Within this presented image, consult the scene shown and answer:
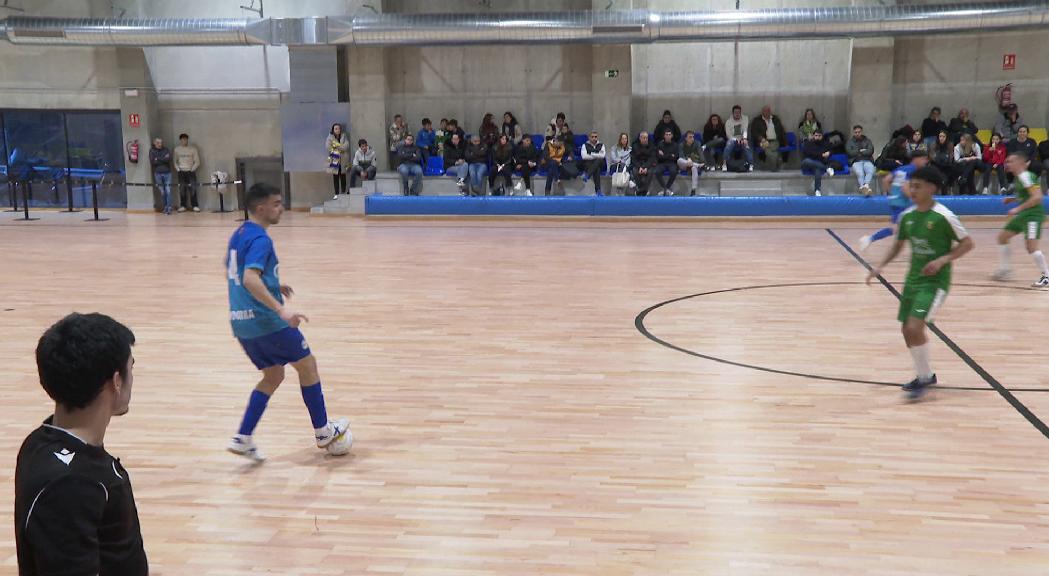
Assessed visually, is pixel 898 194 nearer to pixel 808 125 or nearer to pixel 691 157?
pixel 691 157

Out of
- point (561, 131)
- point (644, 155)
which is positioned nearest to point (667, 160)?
point (644, 155)

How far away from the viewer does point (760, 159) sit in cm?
2022

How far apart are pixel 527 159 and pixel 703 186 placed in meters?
3.70

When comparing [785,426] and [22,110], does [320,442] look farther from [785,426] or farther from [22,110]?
[22,110]

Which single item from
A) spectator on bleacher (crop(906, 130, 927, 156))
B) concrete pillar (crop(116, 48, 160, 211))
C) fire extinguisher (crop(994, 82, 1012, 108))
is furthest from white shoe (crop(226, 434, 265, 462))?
fire extinguisher (crop(994, 82, 1012, 108))

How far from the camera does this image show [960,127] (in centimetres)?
1892

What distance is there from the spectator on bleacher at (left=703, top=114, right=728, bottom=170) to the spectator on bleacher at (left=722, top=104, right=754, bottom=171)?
0.44ft

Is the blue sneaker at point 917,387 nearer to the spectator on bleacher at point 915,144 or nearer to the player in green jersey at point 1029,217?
the player in green jersey at point 1029,217

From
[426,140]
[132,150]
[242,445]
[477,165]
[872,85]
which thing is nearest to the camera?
[242,445]

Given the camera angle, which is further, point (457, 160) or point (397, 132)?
point (397, 132)

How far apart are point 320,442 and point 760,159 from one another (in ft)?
54.3

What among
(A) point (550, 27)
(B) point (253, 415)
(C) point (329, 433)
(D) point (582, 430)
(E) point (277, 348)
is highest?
(A) point (550, 27)

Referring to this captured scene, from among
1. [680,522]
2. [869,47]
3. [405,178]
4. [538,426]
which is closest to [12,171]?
[405,178]

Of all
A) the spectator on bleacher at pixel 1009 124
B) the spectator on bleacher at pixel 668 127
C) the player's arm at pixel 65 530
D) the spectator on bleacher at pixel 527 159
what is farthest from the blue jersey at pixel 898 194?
the player's arm at pixel 65 530
